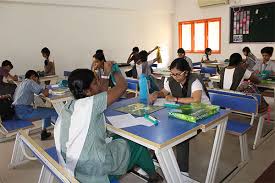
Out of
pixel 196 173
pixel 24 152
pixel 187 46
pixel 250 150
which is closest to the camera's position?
pixel 196 173

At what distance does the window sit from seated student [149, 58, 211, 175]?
6.02m

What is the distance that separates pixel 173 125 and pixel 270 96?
159 inches

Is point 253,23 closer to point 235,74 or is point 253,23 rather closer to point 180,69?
point 235,74

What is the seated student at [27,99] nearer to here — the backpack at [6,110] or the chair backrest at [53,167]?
the backpack at [6,110]

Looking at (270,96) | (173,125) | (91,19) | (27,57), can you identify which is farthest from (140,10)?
(173,125)

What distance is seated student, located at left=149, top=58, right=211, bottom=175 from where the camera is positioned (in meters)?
2.30

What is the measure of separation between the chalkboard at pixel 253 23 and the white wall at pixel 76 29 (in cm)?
232

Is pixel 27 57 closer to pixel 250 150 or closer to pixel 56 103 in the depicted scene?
pixel 56 103

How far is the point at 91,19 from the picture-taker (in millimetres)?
6793

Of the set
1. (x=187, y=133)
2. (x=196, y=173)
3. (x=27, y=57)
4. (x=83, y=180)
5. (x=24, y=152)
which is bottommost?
(x=196, y=173)

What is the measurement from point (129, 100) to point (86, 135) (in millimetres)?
1063

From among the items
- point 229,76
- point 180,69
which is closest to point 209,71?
point 229,76

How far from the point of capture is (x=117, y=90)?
5.90 ft

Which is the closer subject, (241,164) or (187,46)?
(241,164)
